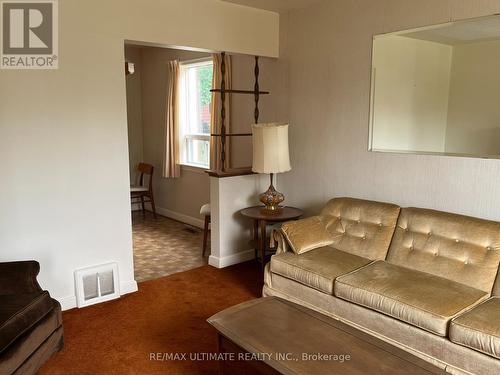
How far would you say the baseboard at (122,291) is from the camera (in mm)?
3129

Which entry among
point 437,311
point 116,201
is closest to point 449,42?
point 437,311

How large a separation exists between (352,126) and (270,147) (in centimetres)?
72

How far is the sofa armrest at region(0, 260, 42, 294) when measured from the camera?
7.62ft

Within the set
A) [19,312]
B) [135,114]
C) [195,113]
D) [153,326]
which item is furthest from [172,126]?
[19,312]

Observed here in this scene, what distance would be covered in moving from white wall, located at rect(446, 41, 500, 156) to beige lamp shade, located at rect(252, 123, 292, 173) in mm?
1448

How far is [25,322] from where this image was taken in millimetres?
2074

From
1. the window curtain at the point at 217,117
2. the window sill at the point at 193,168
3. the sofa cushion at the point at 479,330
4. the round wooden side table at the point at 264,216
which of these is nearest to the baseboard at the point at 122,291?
the round wooden side table at the point at 264,216

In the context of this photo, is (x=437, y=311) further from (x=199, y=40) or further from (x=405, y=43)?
(x=199, y=40)

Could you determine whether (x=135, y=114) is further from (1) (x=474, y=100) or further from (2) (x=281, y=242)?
(1) (x=474, y=100)

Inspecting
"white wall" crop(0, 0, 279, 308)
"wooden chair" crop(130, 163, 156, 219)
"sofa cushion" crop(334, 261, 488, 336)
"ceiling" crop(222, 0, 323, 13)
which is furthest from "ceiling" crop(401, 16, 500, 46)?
"wooden chair" crop(130, 163, 156, 219)

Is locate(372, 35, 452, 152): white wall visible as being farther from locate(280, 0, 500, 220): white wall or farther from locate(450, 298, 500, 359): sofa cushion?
locate(450, 298, 500, 359): sofa cushion

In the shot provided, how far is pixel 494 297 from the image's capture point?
2.36 meters

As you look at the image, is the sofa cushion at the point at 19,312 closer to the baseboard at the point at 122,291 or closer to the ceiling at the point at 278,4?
the baseboard at the point at 122,291

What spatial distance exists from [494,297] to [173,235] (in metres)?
3.64
